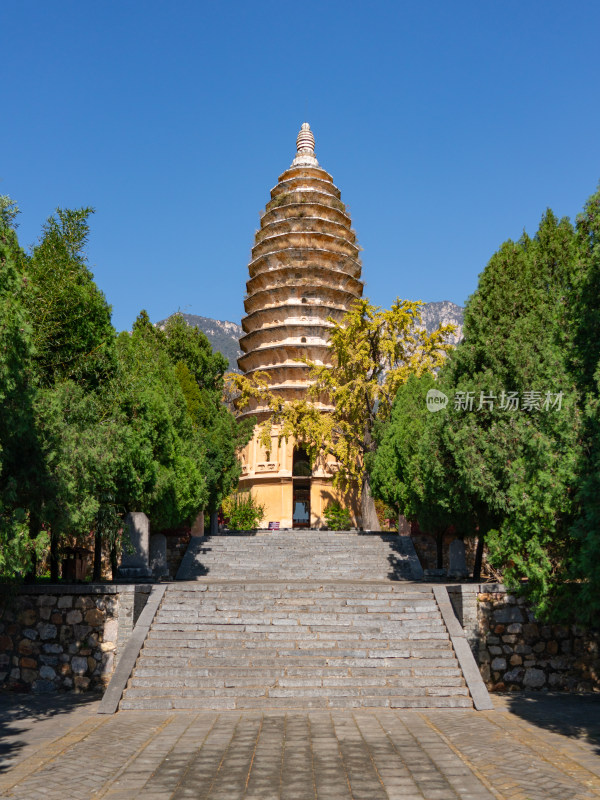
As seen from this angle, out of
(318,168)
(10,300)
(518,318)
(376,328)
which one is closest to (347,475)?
(376,328)

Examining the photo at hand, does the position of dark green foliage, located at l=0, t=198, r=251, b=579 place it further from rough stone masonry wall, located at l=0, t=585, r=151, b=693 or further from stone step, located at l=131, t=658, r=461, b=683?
stone step, located at l=131, t=658, r=461, b=683

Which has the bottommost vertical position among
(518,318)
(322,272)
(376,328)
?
(518,318)

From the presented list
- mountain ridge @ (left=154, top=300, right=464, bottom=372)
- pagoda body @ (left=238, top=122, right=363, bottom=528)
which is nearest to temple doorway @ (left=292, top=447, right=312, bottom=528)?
pagoda body @ (left=238, top=122, right=363, bottom=528)

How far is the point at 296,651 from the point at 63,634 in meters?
4.17

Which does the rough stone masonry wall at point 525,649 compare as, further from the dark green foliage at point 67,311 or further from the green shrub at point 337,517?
the green shrub at point 337,517

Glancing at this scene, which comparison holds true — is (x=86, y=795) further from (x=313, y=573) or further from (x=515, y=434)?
(x=313, y=573)

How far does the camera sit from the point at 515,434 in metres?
14.0

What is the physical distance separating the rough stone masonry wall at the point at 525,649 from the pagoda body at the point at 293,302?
20885mm

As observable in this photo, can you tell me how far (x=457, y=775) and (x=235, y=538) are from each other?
57.6ft

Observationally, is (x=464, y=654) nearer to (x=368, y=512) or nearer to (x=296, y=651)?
(x=296, y=651)

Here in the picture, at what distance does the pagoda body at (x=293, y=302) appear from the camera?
33.7 m

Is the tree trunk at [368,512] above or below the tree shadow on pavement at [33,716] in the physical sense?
above

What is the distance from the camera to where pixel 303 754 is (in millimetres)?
7734

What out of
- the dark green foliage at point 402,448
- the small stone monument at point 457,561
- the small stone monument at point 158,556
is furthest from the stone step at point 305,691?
the small stone monument at point 158,556
